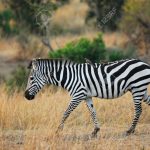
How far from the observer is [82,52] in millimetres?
20000

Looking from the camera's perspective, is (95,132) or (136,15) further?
(136,15)

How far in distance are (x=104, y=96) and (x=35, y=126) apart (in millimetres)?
1450

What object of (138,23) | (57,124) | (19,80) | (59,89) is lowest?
(57,124)

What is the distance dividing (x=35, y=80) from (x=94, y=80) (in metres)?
1.14

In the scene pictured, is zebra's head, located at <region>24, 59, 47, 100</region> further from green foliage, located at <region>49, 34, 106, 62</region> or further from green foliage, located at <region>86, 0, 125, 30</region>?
green foliage, located at <region>86, 0, 125, 30</region>

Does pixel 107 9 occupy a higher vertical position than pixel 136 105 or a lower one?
higher

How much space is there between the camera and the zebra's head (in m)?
12.0

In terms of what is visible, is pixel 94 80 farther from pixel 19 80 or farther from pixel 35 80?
pixel 19 80

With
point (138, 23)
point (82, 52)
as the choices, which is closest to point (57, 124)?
point (82, 52)

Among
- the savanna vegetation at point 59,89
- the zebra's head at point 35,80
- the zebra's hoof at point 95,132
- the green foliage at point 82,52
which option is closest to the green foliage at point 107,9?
the savanna vegetation at point 59,89

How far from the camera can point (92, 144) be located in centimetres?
1048

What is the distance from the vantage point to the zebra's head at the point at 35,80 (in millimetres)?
12031

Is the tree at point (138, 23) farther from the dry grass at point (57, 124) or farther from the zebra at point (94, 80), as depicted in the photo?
the zebra at point (94, 80)

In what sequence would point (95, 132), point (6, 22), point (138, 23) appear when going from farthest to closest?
point (6, 22) → point (138, 23) → point (95, 132)
